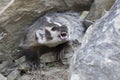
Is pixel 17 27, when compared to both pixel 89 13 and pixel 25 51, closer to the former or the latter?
pixel 25 51

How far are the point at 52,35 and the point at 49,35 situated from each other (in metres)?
0.07

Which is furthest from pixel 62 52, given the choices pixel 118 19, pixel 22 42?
pixel 118 19

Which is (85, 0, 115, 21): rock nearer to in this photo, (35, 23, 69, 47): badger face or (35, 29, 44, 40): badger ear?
(35, 23, 69, 47): badger face

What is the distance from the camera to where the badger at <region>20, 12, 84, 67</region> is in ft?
13.2

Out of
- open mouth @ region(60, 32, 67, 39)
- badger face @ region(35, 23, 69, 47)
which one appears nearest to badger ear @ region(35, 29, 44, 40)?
badger face @ region(35, 23, 69, 47)

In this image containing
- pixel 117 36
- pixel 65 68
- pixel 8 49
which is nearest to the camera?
pixel 117 36

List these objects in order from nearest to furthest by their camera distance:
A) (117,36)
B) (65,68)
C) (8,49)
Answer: (117,36)
(65,68)
(8,49)

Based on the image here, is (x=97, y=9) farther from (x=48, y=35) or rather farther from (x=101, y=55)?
(x=101, y=55)

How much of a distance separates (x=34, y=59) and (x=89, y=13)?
0.80 m

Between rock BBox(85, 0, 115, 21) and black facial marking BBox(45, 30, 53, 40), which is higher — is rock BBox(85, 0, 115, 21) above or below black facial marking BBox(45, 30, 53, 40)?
above

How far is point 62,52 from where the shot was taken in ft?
13.1

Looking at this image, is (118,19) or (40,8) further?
(40,8)

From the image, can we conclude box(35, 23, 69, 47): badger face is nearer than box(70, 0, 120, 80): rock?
No

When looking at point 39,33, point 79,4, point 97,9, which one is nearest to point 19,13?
point 39,33
